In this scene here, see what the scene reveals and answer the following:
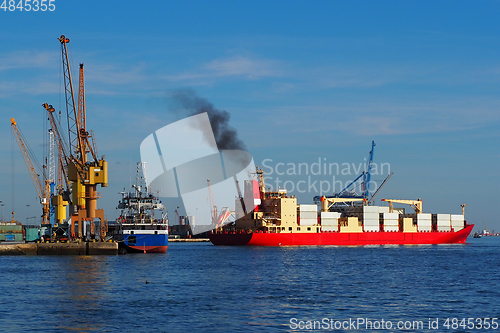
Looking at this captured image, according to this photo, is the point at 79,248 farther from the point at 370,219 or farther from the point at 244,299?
the point at 370,219

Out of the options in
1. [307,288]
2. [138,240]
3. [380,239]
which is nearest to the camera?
[307,288]

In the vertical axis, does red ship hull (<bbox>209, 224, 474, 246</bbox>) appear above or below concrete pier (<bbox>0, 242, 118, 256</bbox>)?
below

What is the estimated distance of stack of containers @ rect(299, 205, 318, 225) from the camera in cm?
10794

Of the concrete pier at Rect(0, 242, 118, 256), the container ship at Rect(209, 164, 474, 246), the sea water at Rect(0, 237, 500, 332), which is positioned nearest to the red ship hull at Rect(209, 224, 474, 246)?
the container ship at Rect(209, 164, 474, 246)

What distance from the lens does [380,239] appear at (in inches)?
4702

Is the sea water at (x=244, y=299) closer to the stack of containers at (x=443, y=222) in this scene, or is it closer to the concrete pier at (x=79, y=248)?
the concrete pier at (x=79, y=248)

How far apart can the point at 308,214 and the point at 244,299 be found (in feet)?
240

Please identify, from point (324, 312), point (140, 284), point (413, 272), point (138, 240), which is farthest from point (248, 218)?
point (324, 312)

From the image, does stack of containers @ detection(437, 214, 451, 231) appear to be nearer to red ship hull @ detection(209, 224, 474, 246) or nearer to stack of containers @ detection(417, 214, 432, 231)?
red ship hull @ detection(209, 224, 474, 246)

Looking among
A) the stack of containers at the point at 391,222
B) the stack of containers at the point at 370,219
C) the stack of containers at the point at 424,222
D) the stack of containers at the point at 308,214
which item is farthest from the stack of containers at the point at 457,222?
the stack of containers at the point at 308,214

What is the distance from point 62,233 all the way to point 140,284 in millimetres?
53905

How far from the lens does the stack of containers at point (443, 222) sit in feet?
426

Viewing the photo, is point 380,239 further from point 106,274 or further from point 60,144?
point 106,274

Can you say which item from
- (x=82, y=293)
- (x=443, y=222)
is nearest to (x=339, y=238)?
(x=443, y=222)
